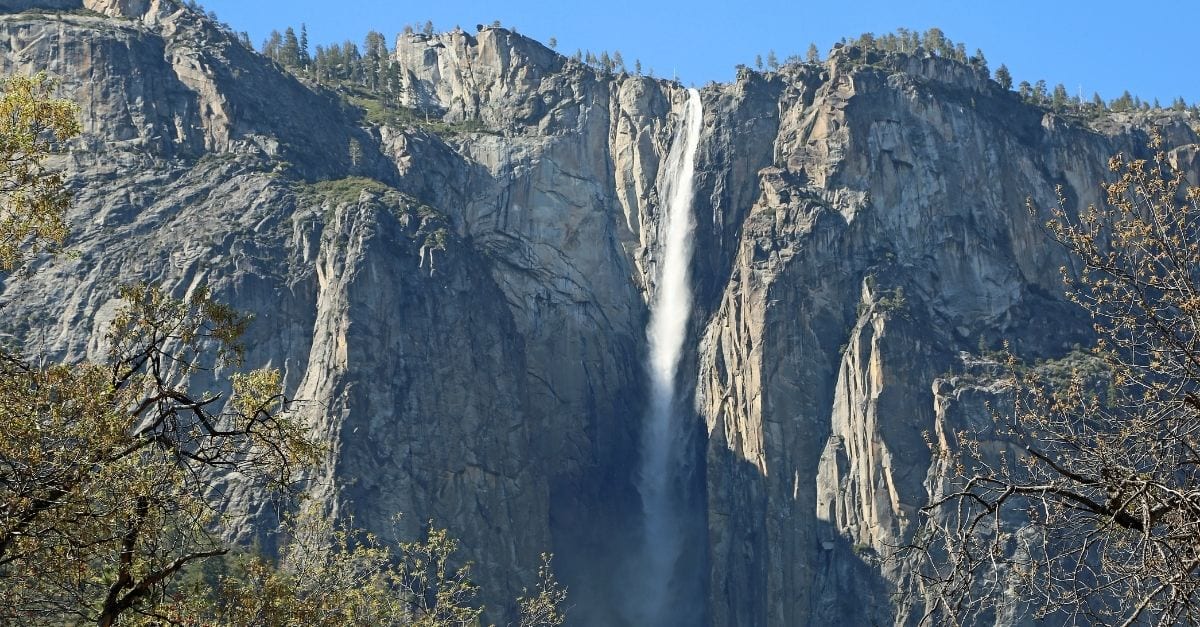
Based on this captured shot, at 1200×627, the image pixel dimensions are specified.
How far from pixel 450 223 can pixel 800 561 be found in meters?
31.5

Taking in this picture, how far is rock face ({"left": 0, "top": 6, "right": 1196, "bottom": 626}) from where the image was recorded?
86.5 m

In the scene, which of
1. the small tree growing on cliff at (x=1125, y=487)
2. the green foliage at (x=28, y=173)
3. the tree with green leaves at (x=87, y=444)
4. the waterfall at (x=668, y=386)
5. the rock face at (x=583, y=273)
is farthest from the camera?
the waterfall at (x=668, y=386)

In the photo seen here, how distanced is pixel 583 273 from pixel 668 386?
31.8 feet

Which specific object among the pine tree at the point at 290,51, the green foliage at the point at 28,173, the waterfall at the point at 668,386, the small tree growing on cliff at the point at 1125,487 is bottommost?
the small tree growing on cliff at the point at 1125,487

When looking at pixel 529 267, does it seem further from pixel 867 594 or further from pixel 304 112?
pixel 867 594

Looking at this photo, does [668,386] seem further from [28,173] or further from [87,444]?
[87,444]

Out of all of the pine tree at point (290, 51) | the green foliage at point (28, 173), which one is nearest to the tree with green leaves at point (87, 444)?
the green foliage at point (28, 173)

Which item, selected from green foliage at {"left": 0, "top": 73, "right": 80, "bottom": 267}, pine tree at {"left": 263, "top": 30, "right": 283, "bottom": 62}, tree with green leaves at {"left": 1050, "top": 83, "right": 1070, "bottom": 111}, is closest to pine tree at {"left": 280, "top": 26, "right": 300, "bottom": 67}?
pine tree at {"left": 263, "top": 30, "right": 283, "bottom": 62}

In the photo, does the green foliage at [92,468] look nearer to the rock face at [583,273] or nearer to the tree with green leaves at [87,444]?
the tree with green leaves at [87,444]

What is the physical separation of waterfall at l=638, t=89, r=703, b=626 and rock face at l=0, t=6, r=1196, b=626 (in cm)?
112

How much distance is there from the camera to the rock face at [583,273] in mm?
86500

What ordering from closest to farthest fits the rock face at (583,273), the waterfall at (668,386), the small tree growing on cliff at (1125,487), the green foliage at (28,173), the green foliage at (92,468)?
the small tree growing on cliff at (1125,487) → the green foliage at (92,468) → the green foliage at (28,173) → the rock face at (583,273) → the waterfall at (668,386)

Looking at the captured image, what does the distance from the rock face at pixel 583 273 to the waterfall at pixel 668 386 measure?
112 cm

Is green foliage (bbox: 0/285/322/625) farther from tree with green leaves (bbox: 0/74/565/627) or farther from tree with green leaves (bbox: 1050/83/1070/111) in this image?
tree with green leaves (bbox: 1050/83/1070/111)
